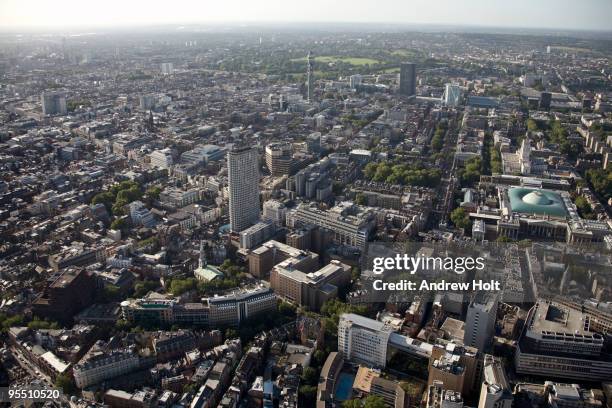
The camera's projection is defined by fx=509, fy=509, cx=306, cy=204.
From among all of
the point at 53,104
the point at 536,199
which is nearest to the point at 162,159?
the point at 53,104

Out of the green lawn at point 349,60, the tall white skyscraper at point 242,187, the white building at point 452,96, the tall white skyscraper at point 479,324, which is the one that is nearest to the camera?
the tall white skyscraper at point 479,324

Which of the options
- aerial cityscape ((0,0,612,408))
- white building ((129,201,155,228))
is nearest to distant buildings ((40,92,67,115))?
aerial cityscape ((0,0,612,408))

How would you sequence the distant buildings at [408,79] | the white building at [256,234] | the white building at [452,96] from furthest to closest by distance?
the distant buildings at [408,79] < the white building at [452,96] < the white building at [256,234]

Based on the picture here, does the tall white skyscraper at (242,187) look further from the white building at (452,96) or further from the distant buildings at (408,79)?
the distant buildings at (408,79)

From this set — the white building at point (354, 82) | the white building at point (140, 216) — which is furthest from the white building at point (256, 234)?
the white building at point (354, 82)

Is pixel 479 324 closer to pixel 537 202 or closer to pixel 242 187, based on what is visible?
pixel 242 187

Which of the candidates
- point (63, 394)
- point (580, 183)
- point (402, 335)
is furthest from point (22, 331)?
point (580, 183)
